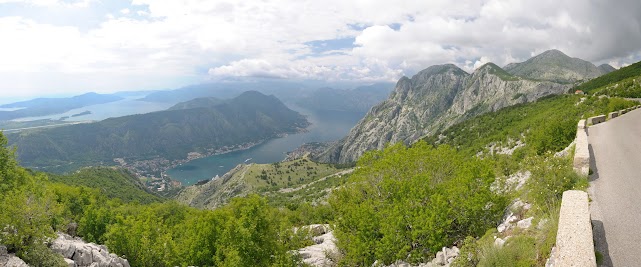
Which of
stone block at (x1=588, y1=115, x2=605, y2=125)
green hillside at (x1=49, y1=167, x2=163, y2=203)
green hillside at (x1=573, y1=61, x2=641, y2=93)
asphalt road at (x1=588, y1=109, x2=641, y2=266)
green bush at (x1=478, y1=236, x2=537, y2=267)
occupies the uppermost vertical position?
green hillside at (x1=573, y1=61, x2=641, y2=93)

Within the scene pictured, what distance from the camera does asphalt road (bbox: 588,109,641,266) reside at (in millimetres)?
11160

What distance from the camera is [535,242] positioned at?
42.7 ft

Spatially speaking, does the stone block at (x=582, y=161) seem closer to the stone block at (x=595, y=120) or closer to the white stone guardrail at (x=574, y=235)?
the white stone guardrail at (x=574, y=235)

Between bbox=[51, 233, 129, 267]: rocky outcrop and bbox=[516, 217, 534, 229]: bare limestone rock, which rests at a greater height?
bbox=[516, 217, 534, 229]: bare limestone rock

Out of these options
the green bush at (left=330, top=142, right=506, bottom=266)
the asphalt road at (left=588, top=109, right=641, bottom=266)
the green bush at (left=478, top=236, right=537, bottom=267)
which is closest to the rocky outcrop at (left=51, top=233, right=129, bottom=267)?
the green bush at (left=330, top=142, right=506, bottom=266)

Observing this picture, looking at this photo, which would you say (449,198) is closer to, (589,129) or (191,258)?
(589,129)

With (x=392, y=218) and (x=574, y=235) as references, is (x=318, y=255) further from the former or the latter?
(x=574, y=235)

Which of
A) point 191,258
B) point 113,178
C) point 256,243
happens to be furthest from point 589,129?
point 113,178

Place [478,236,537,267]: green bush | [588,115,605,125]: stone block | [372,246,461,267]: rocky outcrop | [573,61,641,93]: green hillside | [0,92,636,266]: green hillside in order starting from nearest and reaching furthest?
[478,236,537,267]: green bush → [0,92,636,266]: green hillside → [372,246,461,267]: rocky outcrop → [588,115,605,125]: stone block → [573,61,641,93]: green hillside

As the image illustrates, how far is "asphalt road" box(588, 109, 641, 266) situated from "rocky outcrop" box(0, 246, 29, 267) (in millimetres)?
29765

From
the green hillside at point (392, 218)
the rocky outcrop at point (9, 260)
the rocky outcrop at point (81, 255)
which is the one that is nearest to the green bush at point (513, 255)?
the green hillside at point (392, 218)

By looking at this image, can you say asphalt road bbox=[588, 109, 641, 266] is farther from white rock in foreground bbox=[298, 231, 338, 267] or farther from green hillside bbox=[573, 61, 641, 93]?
green hillside bbox=[573, 61, 641, 93]

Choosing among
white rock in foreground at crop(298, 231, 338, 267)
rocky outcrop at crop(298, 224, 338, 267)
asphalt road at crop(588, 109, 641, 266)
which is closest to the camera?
asphalt road at crop(588, 109, 641, 266)

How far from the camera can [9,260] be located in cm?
2016
